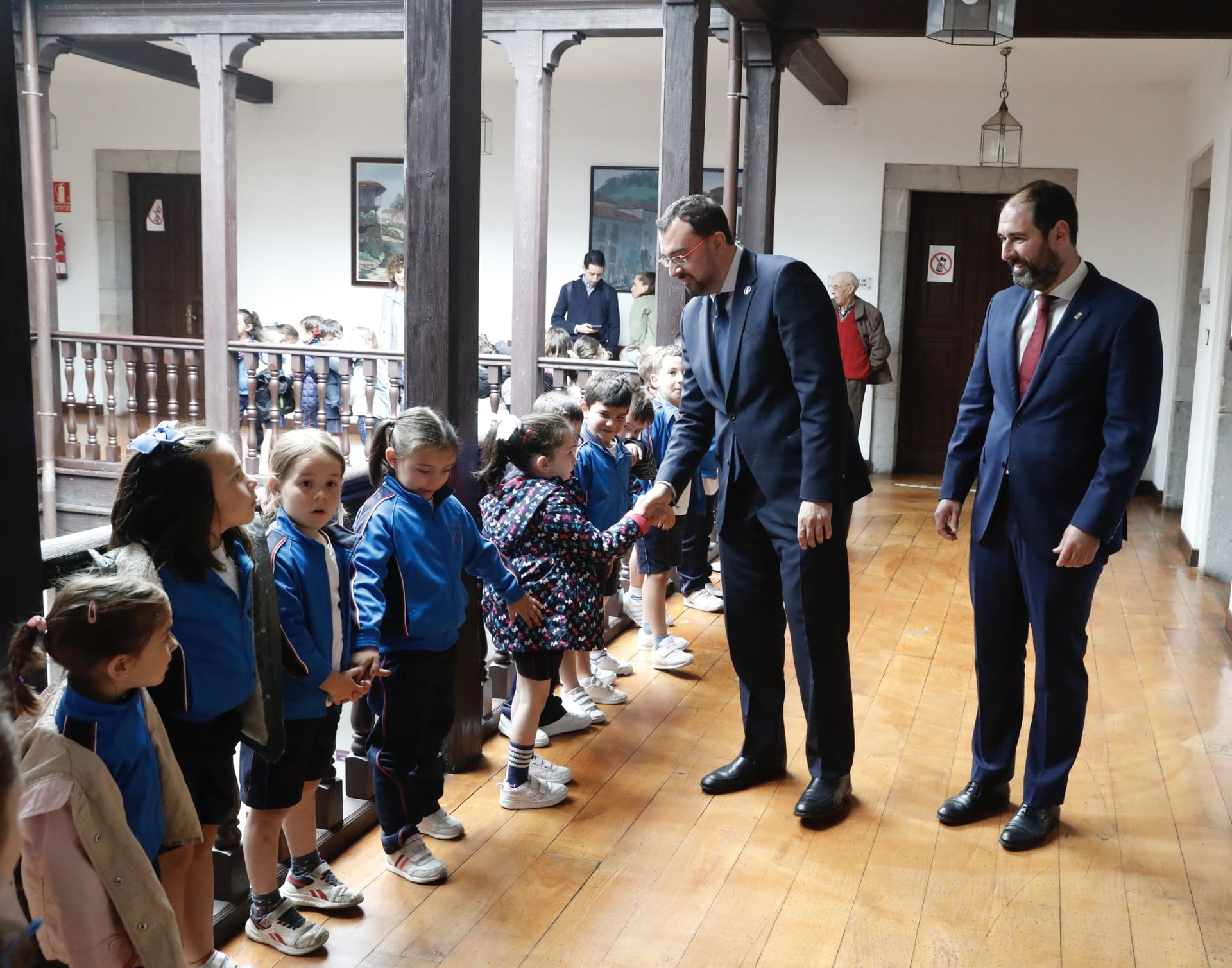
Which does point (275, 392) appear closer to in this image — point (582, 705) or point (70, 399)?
point (70, 399)

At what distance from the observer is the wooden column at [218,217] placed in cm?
812

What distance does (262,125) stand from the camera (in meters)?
11.4

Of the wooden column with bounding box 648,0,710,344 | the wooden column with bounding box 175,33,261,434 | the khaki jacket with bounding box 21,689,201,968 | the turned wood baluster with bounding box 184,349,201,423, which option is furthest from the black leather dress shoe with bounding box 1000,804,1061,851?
the wooden column with bounding box 175,33,261,434

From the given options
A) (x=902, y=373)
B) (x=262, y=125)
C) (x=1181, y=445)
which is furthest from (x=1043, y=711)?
(x=262, y=125)

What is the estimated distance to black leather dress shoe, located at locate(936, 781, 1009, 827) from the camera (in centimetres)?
303

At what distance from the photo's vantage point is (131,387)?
8172 millimetres

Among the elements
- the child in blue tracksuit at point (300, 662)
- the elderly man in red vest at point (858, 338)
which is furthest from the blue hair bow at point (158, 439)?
the elderly man in red vest at point (858, 338)

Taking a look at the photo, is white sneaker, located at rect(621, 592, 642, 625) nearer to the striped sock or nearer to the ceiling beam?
the striped sock

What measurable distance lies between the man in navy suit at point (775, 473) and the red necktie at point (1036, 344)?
1.37 feet

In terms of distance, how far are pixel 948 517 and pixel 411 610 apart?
1.41m

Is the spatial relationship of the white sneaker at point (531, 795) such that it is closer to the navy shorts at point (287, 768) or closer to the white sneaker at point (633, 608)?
the navy shorts at point (287, 768)

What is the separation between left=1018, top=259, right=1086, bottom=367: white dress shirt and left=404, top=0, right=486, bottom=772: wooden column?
4.37 ft

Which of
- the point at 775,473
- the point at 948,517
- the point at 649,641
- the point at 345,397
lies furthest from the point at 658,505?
the point at 345,397

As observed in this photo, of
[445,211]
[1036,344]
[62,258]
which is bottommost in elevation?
[1036,344]
